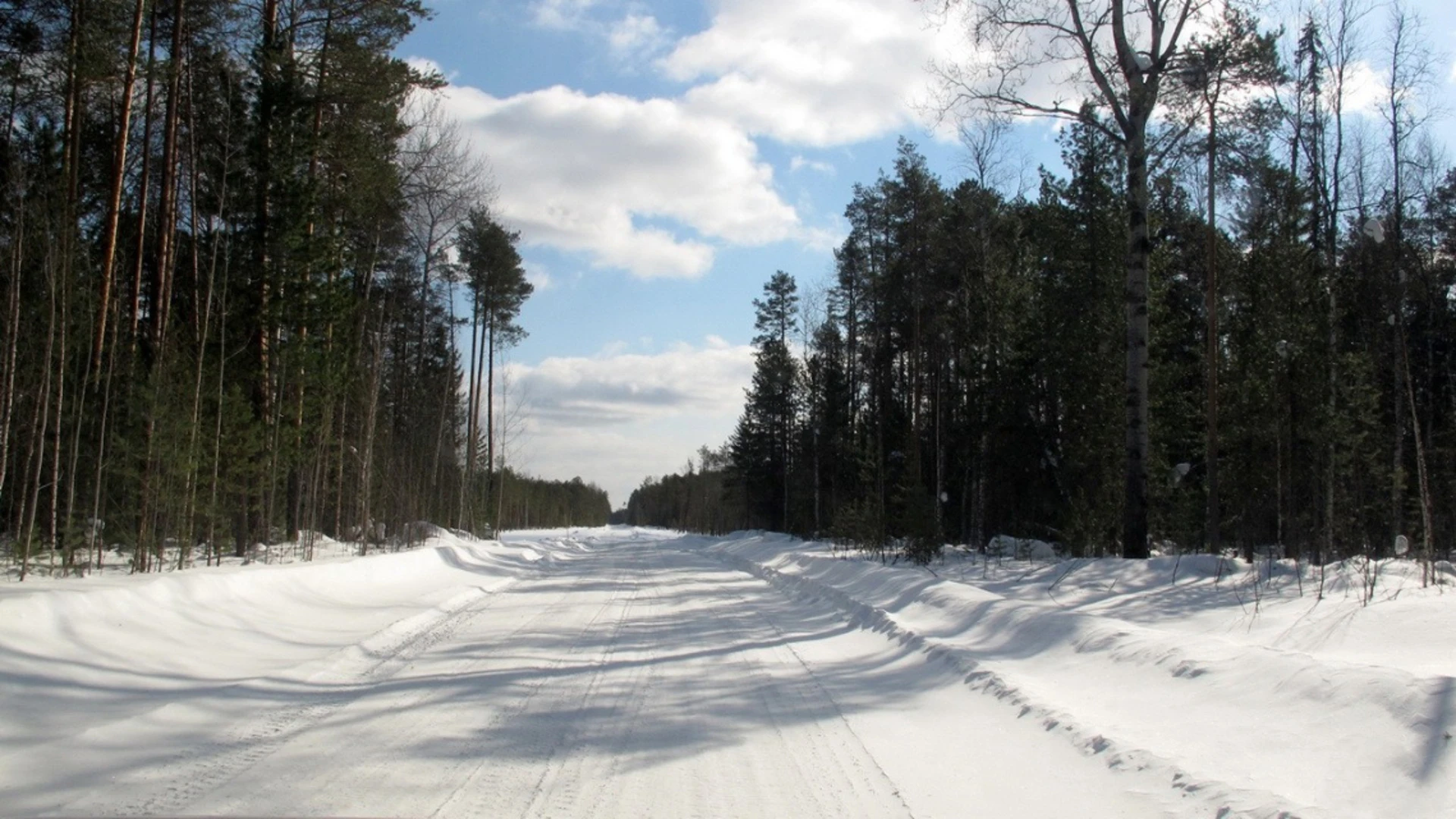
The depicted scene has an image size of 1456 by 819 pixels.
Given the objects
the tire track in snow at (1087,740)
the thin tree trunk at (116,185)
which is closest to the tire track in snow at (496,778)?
the tire track in snow at (1087,740)

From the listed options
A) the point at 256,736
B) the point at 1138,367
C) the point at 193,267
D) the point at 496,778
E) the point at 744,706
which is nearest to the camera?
the point at 496,778

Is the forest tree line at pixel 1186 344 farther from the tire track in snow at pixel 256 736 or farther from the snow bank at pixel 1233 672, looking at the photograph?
the tire track in snow at pixel 256 736

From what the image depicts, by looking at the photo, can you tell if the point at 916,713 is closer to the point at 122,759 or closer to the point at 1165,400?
the point at 122,759

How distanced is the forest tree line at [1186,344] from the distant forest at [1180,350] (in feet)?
0.29

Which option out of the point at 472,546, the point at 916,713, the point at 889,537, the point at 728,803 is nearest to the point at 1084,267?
the point at 889,537

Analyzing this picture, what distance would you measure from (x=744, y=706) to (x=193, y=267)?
58.0 ft

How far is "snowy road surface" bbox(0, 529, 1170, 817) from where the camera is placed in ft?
16.2

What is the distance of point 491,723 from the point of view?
21.5ft

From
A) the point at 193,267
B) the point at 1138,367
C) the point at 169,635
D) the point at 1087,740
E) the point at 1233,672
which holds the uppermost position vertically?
the point at 193,267

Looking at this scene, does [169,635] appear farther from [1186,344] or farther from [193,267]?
[1186,344]

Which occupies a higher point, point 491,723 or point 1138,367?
point 1138,367

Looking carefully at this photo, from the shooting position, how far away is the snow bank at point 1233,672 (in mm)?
4691

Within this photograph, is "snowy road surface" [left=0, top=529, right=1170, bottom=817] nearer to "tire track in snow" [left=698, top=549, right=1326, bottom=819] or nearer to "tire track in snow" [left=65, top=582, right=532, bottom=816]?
"tire track in snow" [left=65, top=582, right=532, bottom=816]

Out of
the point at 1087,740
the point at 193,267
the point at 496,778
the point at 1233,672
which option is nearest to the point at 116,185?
the point at 193,267
